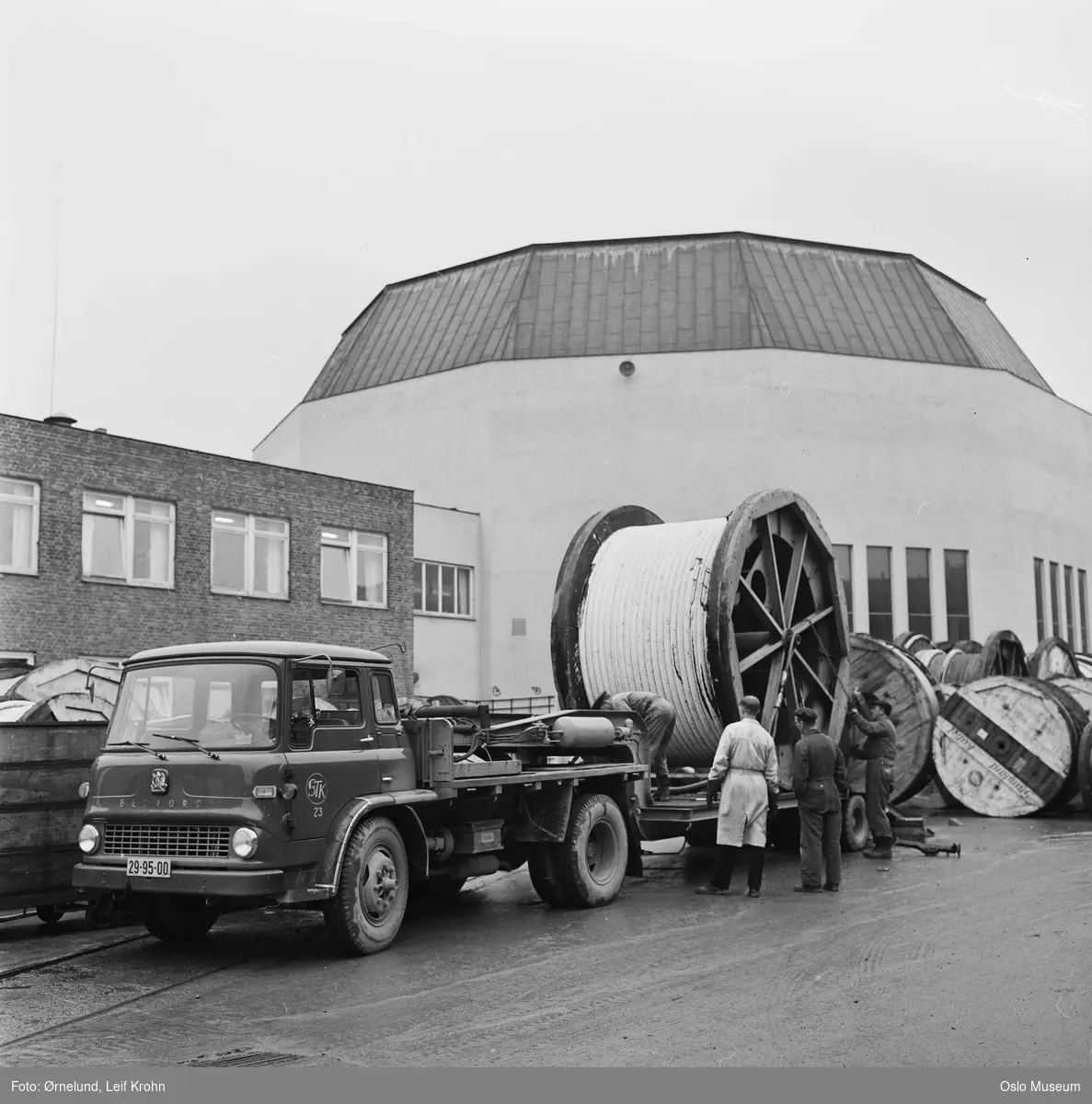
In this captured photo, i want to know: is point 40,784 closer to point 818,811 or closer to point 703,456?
point 818,811

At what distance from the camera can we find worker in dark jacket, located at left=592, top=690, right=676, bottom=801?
1276cm

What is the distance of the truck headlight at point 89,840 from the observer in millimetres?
9008

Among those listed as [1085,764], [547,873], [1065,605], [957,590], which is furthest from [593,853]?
[1065,605]

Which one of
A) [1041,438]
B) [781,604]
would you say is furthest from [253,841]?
[1041,438]

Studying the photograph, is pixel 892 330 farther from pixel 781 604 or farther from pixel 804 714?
pixel 804 714

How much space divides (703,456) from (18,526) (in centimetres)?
2082

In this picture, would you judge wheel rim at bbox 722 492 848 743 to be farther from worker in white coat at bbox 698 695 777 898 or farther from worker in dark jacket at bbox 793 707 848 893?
worker in white coat at bbox 698 695 777 898

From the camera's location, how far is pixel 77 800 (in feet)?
33.6

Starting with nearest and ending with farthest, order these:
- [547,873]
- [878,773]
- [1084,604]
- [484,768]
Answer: [484,768], [547,873], [878,773], [1084,604]

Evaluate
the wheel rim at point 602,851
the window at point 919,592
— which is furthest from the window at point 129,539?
the window at point 919,592

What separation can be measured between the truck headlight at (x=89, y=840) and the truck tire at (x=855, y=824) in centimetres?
852

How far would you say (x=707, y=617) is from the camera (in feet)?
43.8

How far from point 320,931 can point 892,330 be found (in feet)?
118

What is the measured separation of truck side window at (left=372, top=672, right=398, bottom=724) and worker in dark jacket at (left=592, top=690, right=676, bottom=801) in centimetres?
331
